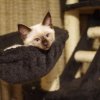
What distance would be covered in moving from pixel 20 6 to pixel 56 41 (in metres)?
0.50

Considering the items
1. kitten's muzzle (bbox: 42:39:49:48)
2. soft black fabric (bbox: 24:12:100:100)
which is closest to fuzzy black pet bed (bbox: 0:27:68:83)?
kitten's muzzle (bbox: 42:39:49:48)

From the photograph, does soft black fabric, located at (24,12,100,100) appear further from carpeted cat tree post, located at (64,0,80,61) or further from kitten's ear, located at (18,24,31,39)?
kitten's ear, located at (18,24,31,39)

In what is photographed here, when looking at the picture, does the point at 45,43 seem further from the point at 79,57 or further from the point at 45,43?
the point at 79,57

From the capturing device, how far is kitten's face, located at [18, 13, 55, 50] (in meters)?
1.23

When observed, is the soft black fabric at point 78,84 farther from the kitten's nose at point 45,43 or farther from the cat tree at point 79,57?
the kitten's nose at point 45,43

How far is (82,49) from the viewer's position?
5.27 ft

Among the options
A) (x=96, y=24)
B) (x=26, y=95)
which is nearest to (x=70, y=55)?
(x=96, y=24)

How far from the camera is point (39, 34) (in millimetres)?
1285

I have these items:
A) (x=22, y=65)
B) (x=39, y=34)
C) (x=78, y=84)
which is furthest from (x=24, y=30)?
(x=78, y=84)

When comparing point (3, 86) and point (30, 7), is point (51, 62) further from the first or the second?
point (30, 7)

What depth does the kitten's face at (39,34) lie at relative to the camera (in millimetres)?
1227

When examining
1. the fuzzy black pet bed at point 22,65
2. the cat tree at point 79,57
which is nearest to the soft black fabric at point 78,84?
the cat tree at point 79,57

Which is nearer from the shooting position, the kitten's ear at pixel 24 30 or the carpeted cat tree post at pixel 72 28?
the kitten's ear at pixel 24 30

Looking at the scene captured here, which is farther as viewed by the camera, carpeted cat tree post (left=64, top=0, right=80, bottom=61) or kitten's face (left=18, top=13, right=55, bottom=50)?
carpeted cat tree post (left=64, top=0, right=80, bottom=61)
